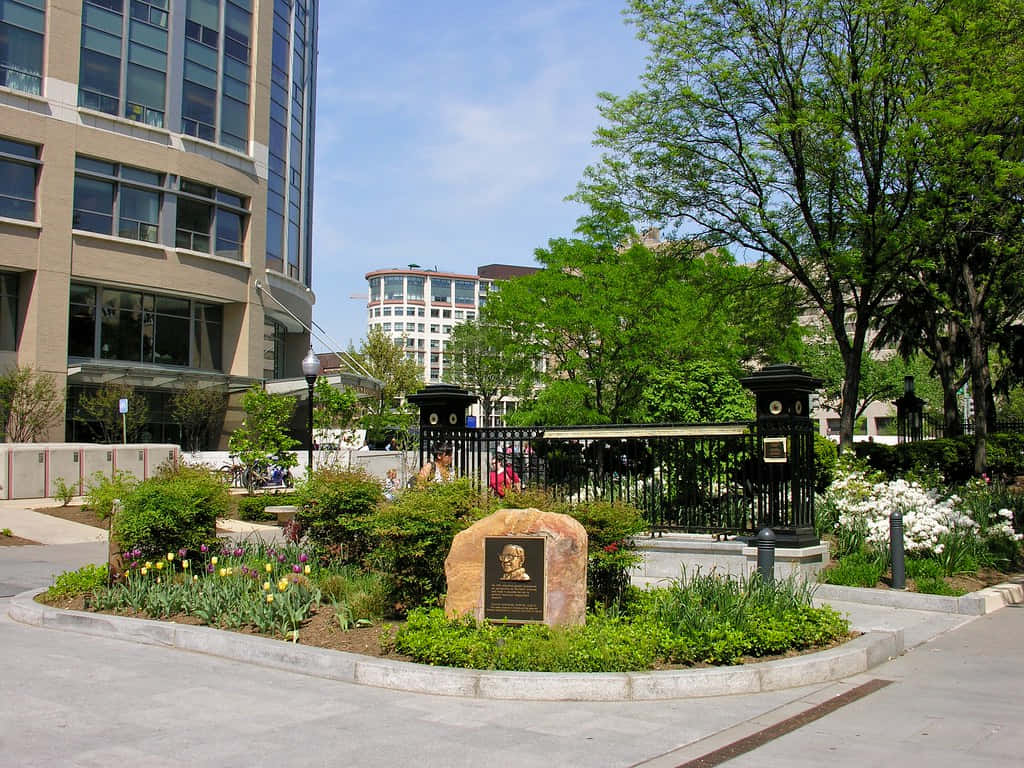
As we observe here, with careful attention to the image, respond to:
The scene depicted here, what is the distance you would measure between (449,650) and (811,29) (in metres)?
15.8

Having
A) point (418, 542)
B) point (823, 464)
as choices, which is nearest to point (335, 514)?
point (418, 542)

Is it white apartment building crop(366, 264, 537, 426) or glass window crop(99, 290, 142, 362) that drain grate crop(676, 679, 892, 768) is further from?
white apartment building crop(366, 264, 537, 426)

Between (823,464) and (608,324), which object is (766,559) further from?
(608,324)

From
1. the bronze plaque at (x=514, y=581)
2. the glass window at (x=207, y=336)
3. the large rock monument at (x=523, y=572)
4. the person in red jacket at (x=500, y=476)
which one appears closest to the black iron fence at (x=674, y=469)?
the person in red jacket at (x=500, y=476)

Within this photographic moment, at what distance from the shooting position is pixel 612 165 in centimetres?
2128

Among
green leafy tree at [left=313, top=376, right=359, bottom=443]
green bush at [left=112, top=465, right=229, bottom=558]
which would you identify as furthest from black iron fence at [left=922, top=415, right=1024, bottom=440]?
green bush at [left=112, top=465, right=229, bottom=558]

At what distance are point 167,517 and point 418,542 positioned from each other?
3.46 metres

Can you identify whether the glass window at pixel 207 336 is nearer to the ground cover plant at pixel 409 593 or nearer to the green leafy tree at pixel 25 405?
the green leafy tree at pixel 25 405

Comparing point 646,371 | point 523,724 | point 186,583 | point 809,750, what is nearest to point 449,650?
point 523,724

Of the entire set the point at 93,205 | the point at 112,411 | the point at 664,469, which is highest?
the point at 93,205

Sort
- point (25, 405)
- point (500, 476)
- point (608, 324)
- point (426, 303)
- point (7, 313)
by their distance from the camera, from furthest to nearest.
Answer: point (426, 303), point (7, 313), point (25, 405), point (608, 324), point (500, 476)

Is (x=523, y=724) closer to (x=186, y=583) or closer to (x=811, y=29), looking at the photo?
(x=186, y=583)

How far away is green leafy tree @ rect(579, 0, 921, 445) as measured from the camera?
18.0 meters

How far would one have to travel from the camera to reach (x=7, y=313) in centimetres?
3366
